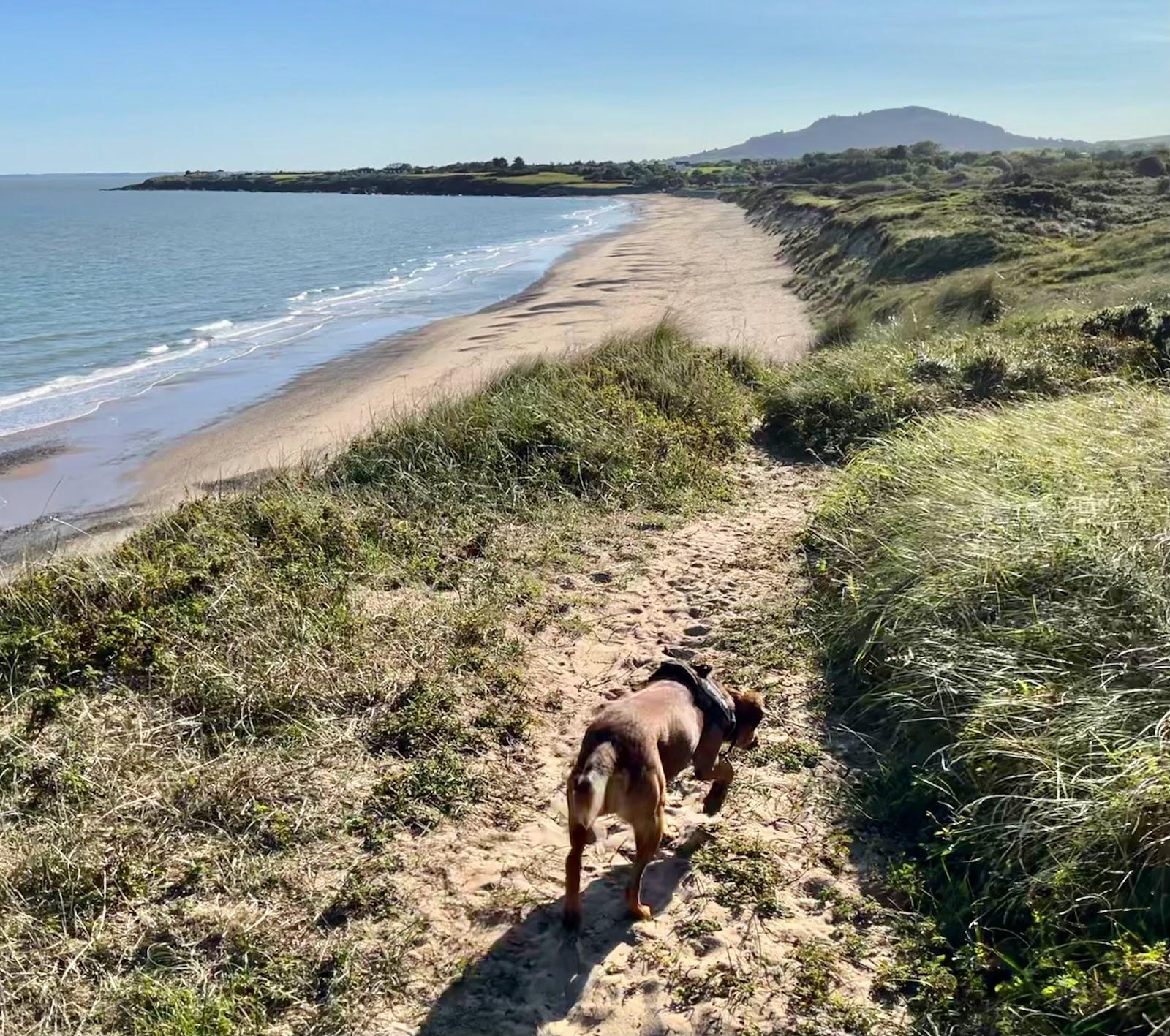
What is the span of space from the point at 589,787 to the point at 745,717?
122 cm

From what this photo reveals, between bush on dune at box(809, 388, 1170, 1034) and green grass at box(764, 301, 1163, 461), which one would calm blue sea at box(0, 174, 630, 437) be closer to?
green grass at box(764, 301, 1163, 461)

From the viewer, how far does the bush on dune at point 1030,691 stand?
2797 millimetres

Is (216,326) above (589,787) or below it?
above

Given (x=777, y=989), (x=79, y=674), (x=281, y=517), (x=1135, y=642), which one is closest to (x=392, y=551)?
(x=281, y=517)

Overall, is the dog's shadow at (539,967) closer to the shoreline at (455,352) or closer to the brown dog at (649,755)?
the brown dog at (649,755)

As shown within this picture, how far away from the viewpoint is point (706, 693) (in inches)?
145

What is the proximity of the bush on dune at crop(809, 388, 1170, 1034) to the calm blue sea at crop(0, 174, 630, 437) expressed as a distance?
13.0m

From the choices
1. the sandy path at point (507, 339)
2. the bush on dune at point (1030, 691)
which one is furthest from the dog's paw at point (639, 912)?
the sandy path at point (507, 339)

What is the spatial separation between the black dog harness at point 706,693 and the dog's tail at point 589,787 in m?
0.73

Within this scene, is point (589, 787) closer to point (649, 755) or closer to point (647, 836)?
point (649, 755)

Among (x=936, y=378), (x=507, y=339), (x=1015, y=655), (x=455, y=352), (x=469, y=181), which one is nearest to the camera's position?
(x=1015, y=655)

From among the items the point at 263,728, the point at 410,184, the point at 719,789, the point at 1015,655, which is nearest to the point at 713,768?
the point at 719,789

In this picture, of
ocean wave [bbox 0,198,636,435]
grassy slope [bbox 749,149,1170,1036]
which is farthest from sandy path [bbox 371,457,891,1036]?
ocean wave [bbox 0,198,636,435]

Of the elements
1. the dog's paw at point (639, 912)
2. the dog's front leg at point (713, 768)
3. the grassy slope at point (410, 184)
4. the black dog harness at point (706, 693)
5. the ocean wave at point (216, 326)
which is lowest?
the dog's paw at point (639, 912)
